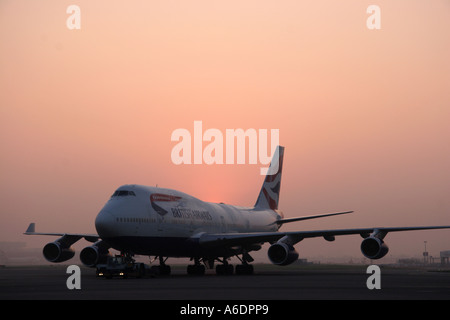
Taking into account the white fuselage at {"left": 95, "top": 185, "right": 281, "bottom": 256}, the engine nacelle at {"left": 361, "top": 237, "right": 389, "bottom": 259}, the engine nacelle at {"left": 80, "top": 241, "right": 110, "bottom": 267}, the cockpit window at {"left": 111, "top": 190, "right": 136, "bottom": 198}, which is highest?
the cockpit window at {"left": 111, "top": 190, "right": 136, "bottom": 198}

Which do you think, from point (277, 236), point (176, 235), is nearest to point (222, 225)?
point (277, 236)

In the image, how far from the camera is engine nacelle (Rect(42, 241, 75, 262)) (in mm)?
42438

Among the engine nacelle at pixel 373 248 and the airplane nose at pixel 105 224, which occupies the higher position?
the airplane nose at pixel 105 224

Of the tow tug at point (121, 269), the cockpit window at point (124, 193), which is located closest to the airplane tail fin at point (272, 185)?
the cockpit window at point (124, 193)

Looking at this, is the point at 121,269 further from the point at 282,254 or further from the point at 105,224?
the point at 282,254

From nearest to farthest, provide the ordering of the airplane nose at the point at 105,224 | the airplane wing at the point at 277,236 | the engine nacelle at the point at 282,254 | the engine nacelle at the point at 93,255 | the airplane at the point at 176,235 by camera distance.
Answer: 1. the airplane nose at the point at 105,224
2. the airplane at the point at 176,235
3. the engine nacelle at the point at 282,254
4. the airplane wing at the point at 277,236
5. the engine nacelle at the point at 93,255

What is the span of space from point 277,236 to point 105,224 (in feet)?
36.2

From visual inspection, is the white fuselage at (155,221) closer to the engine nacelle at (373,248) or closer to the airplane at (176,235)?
the airplane at (176,235)

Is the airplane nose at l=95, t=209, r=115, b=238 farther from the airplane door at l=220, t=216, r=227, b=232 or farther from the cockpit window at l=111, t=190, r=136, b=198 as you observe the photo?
the airplane door at l=220, t=216, r=227, b=232

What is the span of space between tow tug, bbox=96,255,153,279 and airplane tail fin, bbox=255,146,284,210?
22.5 meters

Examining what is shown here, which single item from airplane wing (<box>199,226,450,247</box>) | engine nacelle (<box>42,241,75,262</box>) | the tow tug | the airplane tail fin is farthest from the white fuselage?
the airplane tail fin

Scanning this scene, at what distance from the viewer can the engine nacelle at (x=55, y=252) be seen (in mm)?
42438
